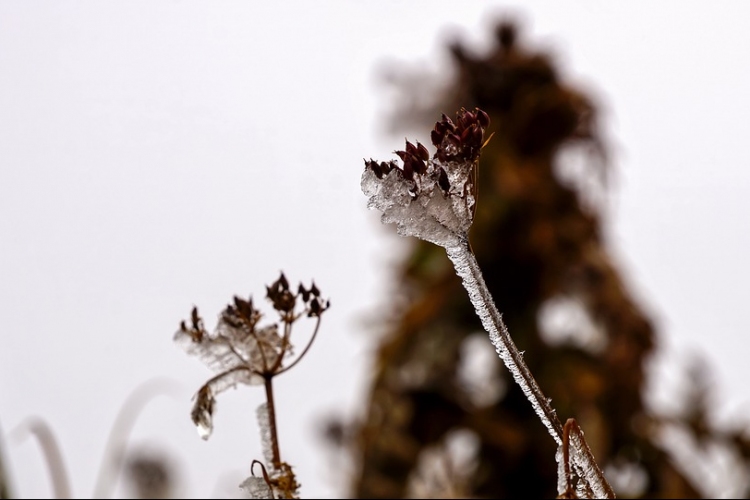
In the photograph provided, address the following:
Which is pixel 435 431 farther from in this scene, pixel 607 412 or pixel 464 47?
pixel 464 47

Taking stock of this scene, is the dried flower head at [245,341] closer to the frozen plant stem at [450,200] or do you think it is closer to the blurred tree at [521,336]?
the frozen plant stem at [450,200]

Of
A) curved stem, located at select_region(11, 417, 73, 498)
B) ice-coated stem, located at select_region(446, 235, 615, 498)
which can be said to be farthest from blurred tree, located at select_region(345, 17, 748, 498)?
ice-coated stem, located at select_region(446, 235, 615, 498)

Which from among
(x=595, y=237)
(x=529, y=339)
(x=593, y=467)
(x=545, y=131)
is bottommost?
(x=593, y=467)

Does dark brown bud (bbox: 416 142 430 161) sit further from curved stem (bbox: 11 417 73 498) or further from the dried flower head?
curved stem (bbox: 11 417 73 498)

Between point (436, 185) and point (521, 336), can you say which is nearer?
point (436, 185)

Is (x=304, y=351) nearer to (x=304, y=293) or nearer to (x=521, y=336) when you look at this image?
(x=304, y=293)

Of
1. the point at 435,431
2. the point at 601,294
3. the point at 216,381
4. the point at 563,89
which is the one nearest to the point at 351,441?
the point at 435,431

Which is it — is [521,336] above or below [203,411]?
above

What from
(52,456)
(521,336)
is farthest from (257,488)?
(521,336)
